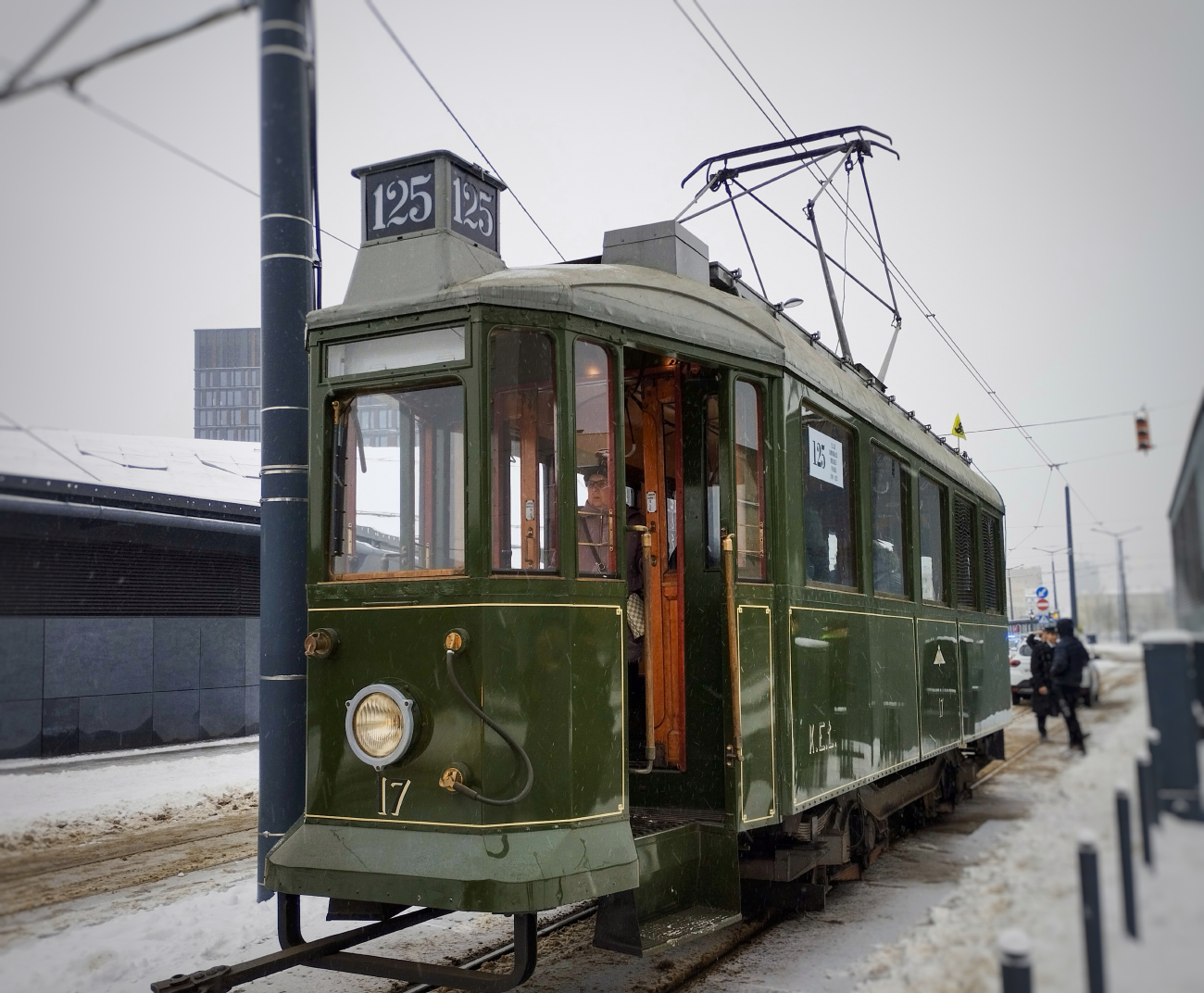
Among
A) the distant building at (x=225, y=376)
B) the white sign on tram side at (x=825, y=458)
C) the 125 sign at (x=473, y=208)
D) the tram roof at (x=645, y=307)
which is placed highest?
the distant building at (x=225, y=376)

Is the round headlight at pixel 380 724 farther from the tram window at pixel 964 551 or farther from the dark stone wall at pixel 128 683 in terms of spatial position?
the dark stone wall at pixel 128 683

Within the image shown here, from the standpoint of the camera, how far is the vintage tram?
4.13 m

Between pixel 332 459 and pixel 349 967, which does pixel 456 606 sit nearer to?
pixel 332 459

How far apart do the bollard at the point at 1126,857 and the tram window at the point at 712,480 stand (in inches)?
143

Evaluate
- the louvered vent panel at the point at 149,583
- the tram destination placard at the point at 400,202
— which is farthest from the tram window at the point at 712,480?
the louvered vent panel at the point at 149,583

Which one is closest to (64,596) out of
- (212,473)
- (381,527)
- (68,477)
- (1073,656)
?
(212,473)

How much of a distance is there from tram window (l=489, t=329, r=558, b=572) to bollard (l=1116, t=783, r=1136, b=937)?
2.90 metres

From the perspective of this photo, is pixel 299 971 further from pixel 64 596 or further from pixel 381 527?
pixel 64 596

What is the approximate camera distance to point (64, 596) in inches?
464

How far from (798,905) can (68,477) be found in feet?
14.9

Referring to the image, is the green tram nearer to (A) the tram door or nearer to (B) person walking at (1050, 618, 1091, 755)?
(A) the tram door

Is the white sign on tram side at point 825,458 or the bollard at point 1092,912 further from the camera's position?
A: the white sign on tram side at point 825,458

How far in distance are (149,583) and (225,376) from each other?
3.33 meters

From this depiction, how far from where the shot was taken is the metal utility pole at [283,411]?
18.9 ft
